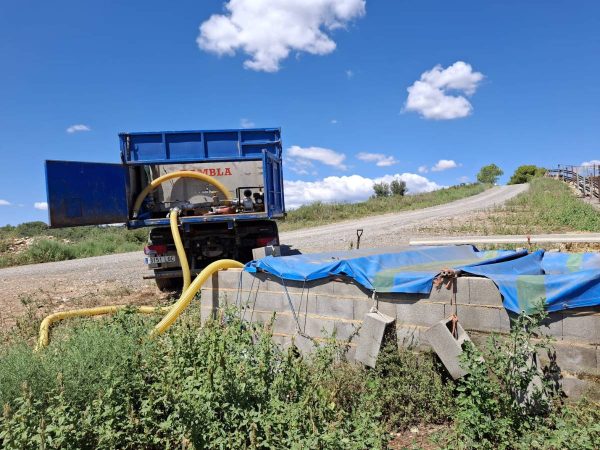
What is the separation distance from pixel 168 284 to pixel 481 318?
6501 millimetres

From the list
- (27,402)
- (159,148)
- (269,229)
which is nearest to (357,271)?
(27,402)

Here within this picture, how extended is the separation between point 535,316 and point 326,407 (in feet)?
6.17

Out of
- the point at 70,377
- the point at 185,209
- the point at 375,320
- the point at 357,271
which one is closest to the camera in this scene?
the point at 70,377

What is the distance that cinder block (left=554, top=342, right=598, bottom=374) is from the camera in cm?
332

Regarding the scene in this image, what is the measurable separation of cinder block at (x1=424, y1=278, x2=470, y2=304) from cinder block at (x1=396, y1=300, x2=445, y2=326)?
6 centimetres

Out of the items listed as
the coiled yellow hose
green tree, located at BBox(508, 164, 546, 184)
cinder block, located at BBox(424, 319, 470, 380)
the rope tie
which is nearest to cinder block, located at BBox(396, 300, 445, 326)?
the rope tie

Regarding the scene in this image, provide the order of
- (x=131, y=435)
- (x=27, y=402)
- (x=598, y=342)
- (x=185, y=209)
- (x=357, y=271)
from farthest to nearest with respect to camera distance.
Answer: (x=185, y=209)
(x=357, y=271)
(x=598, y=342)
(x=131, y=435)
(x=27, y=402)

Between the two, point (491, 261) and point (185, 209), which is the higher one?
point (185, 209)

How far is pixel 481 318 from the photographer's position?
378 centimetres

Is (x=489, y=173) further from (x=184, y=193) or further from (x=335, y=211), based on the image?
(x=184, y=193)

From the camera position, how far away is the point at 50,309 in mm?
7594

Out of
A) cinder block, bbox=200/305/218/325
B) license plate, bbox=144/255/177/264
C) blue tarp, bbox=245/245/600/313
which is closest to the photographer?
blue tarp, bbox=245/245/600/313

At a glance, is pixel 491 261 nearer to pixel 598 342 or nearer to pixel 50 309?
pixel 598 342

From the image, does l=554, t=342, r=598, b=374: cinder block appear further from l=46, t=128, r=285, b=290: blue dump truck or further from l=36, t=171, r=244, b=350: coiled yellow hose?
l=46, t=128, r=285, b=290: blue dump truck
